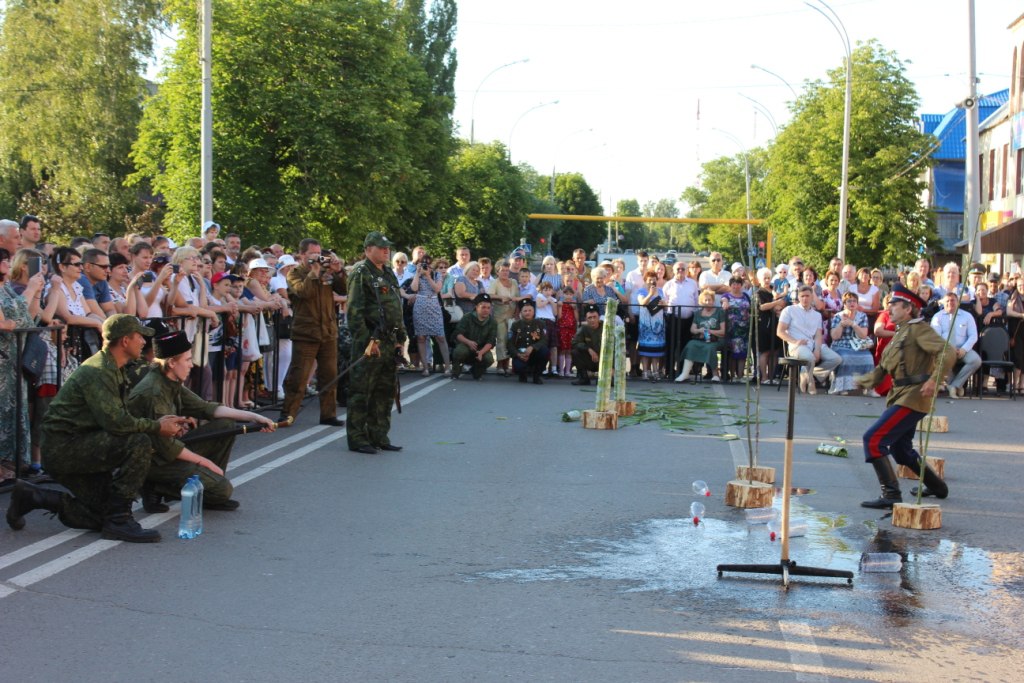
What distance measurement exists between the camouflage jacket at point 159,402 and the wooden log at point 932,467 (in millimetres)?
6502

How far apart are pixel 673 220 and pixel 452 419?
3532 centimetres

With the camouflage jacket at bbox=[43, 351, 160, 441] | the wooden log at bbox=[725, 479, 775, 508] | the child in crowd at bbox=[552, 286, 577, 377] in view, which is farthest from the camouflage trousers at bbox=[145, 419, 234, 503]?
the child in crowd at bbox=[552, 286, 577, 377]

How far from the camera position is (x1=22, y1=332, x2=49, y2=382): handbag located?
31.5 feet

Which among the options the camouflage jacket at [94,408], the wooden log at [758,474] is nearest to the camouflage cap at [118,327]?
the camouflage jacket at [94,408]

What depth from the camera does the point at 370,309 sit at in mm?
12281

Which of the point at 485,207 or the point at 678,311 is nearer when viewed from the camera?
the point at 678,311

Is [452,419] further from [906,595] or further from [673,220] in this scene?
[673,220]

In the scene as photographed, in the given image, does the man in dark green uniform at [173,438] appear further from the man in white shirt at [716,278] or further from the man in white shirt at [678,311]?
the man in white shirt at [716,278]

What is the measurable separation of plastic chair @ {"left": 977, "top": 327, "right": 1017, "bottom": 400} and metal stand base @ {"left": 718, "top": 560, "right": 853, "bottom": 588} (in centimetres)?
1312

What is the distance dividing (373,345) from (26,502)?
4.53 meters

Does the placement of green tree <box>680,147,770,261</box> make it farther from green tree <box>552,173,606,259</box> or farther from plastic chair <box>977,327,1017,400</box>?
plastic chair <box>977,327,1017,400</box>

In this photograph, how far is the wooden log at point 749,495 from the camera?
9461 millimetres

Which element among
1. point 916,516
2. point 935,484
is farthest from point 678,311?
point 916,516

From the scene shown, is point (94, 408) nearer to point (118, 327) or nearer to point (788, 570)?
point (118, 327)
